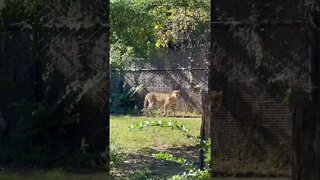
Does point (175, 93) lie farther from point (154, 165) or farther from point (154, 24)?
point (154, 165)

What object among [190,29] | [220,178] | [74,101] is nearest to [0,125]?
[74,101]

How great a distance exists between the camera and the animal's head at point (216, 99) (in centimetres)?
335

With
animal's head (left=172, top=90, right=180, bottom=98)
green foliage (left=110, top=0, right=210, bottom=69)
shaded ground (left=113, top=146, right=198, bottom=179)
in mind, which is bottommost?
shaded ground (left=113, top=146, right=198, bottom=179)

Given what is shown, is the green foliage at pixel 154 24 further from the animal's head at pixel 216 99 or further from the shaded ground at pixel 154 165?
the animal's head at pixel 216 99

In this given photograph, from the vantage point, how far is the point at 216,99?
336 cm

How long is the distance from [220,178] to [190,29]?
389 cm

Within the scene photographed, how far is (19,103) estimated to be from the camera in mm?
3451

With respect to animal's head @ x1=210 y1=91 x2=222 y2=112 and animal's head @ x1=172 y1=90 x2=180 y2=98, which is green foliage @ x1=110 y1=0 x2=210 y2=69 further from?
animal's head @ x1=172 y1=90 x2=180 y2=98

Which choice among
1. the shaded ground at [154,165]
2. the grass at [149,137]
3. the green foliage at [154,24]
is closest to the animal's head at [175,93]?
the grass at [149,137]

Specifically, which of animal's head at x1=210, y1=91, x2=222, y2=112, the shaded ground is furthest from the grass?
animal's head at x1=210, y1=91, x2=222, y2=112

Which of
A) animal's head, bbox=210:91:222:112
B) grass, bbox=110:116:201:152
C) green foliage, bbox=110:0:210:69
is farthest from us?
grass, bbox=110:116:201:152

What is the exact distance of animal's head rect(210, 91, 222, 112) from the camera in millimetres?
3352

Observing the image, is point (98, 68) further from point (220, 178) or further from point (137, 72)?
point (137, 72)

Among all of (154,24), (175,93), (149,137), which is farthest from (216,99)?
(175,93)
